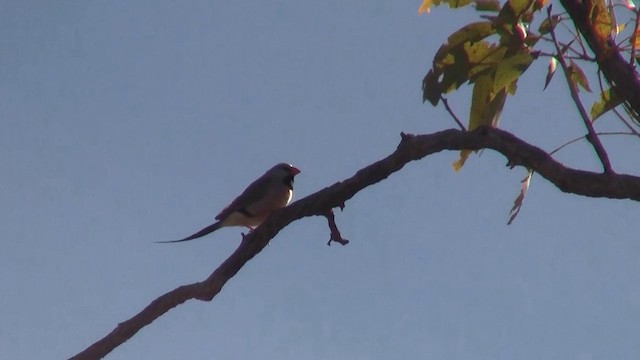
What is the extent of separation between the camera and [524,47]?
309 centimetres

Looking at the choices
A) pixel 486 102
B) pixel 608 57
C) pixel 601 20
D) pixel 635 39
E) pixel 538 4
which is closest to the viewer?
pixel 608 57

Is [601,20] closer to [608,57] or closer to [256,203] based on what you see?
[608,57]

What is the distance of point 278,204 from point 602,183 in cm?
435

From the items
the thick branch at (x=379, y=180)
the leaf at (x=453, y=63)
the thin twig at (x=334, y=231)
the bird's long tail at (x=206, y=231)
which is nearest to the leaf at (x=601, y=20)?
the leaf at (x=453, y=63)

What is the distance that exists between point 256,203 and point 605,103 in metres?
3.75

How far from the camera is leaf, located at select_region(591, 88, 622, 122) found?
2980 mm

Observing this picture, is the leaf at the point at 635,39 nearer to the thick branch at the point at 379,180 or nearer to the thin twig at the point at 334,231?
the thick branch at the point at 379,180

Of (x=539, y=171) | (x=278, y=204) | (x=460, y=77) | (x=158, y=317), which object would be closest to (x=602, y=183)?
(x=539, y=171)

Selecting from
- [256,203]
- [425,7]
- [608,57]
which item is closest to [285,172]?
[256,203]

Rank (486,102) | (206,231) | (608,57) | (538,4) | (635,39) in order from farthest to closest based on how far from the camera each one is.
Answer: (206,231), (486,102), (538,4), (635,39), (608,57)

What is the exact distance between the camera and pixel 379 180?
2834mm

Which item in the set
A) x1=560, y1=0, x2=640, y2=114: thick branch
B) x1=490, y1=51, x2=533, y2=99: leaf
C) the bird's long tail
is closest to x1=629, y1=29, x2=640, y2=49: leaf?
x1=560, y1=0, x2=640, y2=114: thick branch

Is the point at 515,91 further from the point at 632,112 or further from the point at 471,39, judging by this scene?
the point at 632,112

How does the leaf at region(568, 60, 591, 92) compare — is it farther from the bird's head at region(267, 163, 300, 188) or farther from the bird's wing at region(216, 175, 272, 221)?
the bird's head at region(267, 163, 300, 188)
